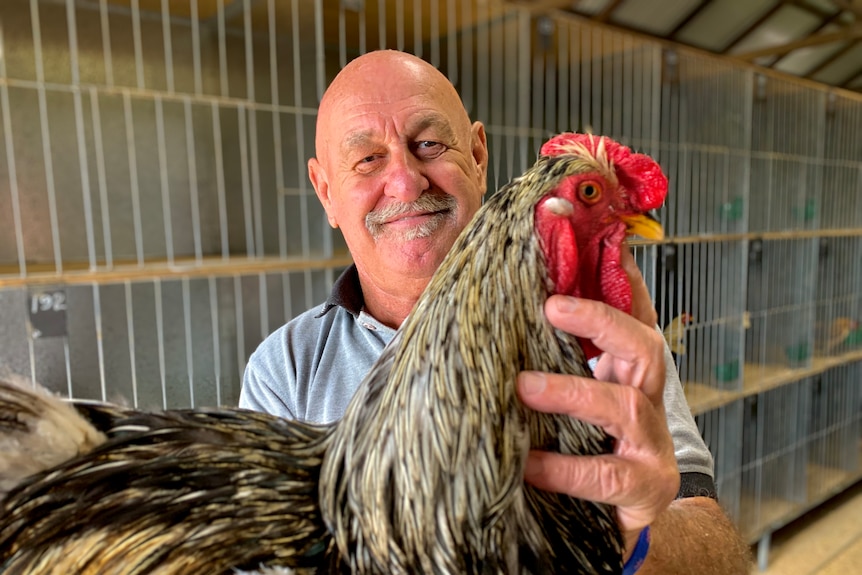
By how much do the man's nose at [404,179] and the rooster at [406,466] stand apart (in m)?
0.55

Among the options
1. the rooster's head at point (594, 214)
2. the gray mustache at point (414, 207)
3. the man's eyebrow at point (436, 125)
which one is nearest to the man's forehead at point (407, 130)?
the man's eyebrow at point (436, 125)

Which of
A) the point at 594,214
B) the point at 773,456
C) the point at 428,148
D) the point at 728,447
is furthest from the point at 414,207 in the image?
the point at 773,456

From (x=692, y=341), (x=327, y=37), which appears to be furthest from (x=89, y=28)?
(x=692, y=341)

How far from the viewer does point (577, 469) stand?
0.78 m

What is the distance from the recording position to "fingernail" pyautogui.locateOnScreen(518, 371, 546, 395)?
0.75m

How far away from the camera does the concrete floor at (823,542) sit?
13.0ft

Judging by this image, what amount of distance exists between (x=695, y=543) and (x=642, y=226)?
0.74 m

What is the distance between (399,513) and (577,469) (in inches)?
9.5

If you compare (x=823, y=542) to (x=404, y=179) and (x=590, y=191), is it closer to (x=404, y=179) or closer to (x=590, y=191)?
(x=404, y=179)

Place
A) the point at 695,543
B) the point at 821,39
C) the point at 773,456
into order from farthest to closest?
1. the point at 773,456
2. the point at 821,39
3. the point at 695,543

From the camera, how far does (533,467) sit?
2.55ft

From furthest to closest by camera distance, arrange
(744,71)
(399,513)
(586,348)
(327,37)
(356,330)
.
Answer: (744,71), (327,37), (356,330), (586,348), (399,513)

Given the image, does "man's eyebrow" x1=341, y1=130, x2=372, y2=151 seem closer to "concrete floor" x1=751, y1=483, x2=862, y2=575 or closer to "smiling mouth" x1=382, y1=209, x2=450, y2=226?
"smiling mouth" x1=382, y1=209, x2=450, y2=226

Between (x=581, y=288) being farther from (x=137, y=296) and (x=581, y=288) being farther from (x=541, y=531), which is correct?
(x=137, y=296)
